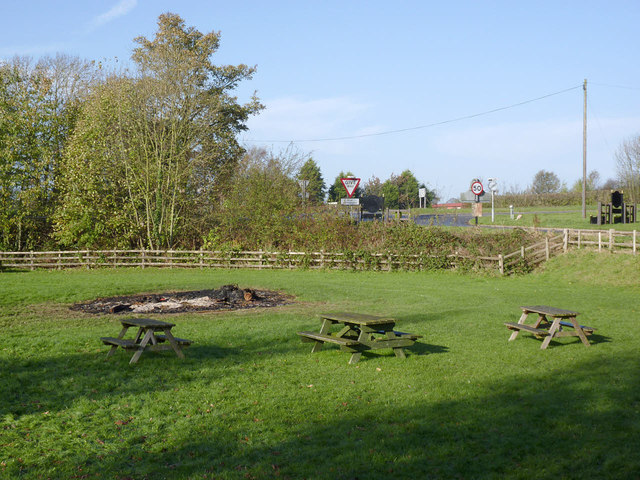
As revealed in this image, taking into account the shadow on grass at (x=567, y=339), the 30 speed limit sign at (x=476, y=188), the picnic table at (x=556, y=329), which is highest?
the 30 speed limit sign at (x=476, y=188)

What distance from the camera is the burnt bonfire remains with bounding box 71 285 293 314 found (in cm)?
1371

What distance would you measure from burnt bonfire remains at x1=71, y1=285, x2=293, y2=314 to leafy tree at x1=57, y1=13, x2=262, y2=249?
1390 centimetres

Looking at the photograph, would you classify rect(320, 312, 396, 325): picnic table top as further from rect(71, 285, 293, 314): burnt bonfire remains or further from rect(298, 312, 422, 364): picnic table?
rect(71, 285, 293, 314): burnt bonfire remains

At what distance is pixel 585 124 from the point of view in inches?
1515

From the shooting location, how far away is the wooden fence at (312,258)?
23750 mm

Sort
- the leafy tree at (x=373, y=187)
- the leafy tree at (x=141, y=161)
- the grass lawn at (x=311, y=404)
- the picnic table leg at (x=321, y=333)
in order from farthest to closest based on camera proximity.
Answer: the leafy tree at (x=373, y=187)
the leafy tree at (x=141, y=161)
the picnic table leg at (x=321, y=333)
the grass lawn at (x=311, y=404)

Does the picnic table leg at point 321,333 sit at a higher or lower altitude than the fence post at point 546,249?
lower

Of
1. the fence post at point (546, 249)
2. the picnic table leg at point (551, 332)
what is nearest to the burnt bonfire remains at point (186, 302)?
the picnic table leg at point (551, 332)

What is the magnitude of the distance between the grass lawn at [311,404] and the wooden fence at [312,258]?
1184 centimetres

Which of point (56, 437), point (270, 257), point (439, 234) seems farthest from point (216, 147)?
point (56, 437)

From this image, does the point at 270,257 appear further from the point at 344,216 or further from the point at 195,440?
the point at 195,440

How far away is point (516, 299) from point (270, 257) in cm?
1341

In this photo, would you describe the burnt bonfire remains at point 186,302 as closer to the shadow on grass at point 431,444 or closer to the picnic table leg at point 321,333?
the picnic table leg at point 321,333

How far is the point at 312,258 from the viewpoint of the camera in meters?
26.6
